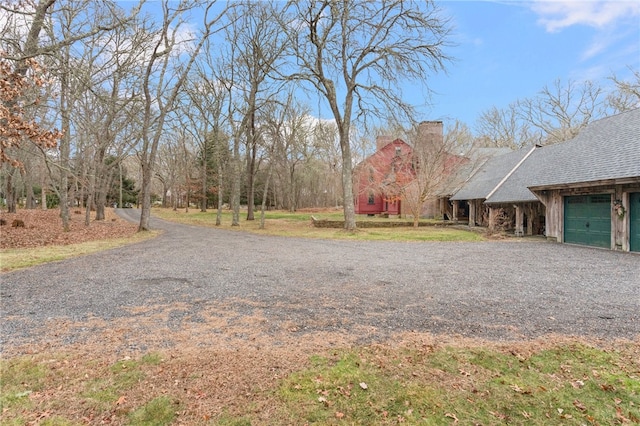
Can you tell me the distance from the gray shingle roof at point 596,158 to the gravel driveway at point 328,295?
336 cm

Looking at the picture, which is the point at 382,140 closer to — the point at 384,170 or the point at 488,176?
the point at 384,170

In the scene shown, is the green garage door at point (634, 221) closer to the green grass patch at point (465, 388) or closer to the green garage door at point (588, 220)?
the green garage door at point (588, 220)

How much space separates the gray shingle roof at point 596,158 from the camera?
37.0 feet

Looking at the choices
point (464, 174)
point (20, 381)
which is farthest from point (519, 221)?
point (20, 381)

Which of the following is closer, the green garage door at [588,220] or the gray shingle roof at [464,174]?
the green garage door at [588,220]

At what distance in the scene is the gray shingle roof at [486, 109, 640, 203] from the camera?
444 inches

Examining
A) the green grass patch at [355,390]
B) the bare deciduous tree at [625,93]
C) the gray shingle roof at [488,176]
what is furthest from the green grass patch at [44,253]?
the bare deciduous tree at [625,93]

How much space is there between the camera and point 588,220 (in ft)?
41.0

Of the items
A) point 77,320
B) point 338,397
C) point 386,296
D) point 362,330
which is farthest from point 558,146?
point 77,320

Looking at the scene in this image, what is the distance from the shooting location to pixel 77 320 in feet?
14.2

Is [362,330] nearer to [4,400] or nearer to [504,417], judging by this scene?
[504,417]

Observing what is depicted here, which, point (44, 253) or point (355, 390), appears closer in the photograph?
point (355, 390)

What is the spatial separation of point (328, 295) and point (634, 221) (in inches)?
449

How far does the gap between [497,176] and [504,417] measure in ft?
69.3
